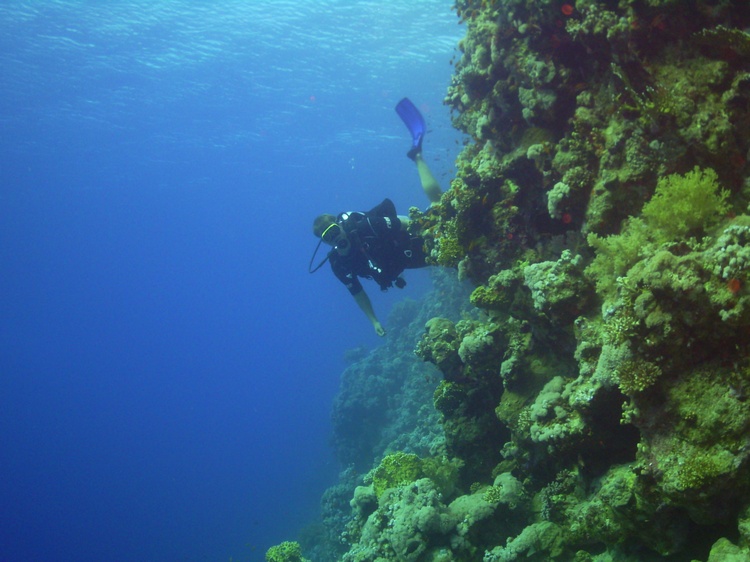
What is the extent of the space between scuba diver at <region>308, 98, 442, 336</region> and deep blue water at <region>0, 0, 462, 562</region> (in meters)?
13.1

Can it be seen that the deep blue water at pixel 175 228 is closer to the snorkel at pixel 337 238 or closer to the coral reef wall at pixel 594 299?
the snorkel at pixel 337 238

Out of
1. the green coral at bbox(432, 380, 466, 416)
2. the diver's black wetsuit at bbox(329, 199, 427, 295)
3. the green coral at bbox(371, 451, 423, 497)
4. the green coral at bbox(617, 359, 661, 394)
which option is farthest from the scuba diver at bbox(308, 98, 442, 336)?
the green coral at bbox(617, 359, 661, 394)

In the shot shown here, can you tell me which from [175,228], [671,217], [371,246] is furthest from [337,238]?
[175,228]

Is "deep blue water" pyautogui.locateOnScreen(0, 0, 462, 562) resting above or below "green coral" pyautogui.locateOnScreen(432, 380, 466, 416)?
above

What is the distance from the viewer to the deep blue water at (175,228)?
30.8 meters

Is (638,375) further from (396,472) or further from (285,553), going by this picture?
(285,553)

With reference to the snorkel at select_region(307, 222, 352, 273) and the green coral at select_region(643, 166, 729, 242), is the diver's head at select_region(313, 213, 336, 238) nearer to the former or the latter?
the snorkel at select_region(307, 222, 352, 273)

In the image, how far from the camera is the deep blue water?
30781 millimetres

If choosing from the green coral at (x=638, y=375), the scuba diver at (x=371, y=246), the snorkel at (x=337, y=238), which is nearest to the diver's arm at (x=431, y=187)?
the scuba diver at (x=371, y=246)

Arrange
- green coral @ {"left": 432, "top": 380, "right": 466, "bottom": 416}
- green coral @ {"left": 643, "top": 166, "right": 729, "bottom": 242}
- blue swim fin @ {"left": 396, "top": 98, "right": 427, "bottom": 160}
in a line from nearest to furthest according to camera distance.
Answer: green coral @ {"left": 643, "top": 166, "right": 729, "bottom": 242} < green coral @ {"left": 432, "top": 380, "right": 466, "bottom": 416} < blue swim fin @ {"left": 396, "top": 98, "right": 427, "bottom": 160}

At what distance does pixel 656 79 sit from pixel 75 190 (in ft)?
200

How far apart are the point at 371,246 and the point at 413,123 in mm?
3763

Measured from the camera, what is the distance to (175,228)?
83438mm

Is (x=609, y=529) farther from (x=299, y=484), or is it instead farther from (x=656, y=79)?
(x=299, y=484)
